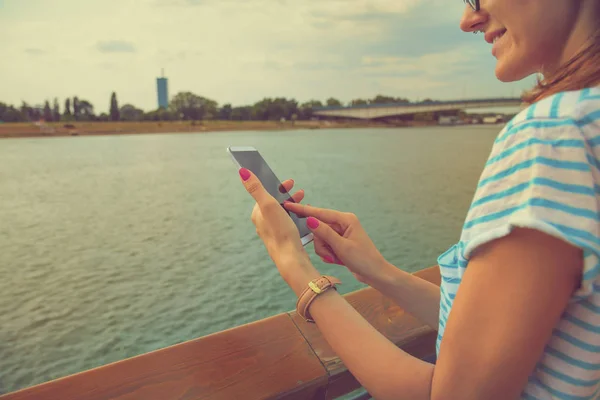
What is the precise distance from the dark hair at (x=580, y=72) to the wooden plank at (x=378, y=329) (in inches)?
23.8

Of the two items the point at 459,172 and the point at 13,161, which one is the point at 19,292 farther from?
the point at 13,161

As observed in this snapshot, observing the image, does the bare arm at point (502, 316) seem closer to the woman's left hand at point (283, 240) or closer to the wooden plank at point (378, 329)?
the woman's left hand at point (283, 240)

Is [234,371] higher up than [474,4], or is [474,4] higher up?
[474,4]

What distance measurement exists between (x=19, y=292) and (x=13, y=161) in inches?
600

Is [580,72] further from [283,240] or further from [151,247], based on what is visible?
[151,247]

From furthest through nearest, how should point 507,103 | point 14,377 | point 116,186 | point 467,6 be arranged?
point 507,103
point 116,186
point 14,377
point 467,6

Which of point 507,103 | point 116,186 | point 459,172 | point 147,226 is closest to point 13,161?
point 116,186

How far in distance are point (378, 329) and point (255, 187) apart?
0.47 m

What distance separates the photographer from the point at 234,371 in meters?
0.85

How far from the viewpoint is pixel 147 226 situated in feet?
28.3

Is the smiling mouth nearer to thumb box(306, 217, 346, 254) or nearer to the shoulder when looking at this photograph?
the shoulder

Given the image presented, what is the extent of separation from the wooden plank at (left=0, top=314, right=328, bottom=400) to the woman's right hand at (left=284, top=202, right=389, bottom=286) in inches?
7.4

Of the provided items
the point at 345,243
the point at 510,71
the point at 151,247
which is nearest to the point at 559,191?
the point at 510,71

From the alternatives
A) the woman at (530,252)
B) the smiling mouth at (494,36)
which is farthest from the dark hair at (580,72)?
the smiling mouth at (494,36)
